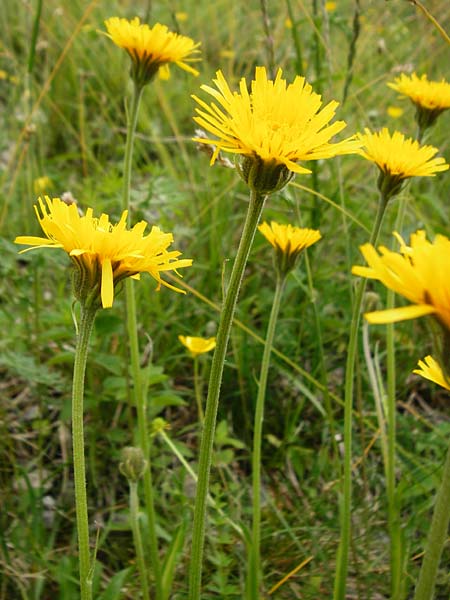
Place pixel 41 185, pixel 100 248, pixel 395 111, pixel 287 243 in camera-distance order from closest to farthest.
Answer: pixel 100 248 < pixel 287 243 < pixel 41 185 < pixel 395 111

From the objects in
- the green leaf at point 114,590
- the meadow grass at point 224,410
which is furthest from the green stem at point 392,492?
the green leaf at point 114,590

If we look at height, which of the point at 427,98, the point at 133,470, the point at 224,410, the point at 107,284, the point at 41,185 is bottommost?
the point at 224,410

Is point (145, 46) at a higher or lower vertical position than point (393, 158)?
higher

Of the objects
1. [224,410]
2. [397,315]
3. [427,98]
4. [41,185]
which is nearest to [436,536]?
[397,315]

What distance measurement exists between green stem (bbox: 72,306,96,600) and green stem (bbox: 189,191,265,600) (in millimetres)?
136

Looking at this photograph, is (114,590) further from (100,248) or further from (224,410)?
(224,410)

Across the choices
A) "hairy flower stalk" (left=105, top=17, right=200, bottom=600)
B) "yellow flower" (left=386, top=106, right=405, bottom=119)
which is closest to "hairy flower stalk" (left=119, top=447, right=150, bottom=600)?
"hairy flower stalk" (left=105, top=17, right=200, bottom=600)

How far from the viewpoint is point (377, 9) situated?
120 inches

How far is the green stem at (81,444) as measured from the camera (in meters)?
0.77

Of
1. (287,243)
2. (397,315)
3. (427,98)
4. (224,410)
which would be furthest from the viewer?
(224,410)

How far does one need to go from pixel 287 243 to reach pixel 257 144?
17.4 inches

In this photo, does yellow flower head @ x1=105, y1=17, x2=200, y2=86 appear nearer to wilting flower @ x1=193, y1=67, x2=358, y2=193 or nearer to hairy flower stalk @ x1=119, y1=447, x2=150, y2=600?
wilting flower @ x1=193, y1=67, x2=358, y2=193

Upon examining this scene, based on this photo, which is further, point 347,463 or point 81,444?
point 347,463

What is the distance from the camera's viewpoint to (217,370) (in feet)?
2.57
